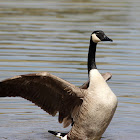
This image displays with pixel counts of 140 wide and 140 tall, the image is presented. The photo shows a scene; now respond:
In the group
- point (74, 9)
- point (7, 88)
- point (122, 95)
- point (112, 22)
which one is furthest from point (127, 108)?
point (74, 9)

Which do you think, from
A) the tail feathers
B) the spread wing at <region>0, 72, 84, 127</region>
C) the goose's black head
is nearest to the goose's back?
the spread wing at <region>0, 72, 84, 127</region>

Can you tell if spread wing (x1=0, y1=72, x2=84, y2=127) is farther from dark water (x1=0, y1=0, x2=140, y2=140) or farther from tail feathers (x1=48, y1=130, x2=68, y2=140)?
dark water (x1=0, y1=0, x2=140, y2=140)

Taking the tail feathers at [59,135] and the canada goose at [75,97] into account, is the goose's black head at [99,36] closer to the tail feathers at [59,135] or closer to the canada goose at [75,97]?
the canada goose at [75,97]

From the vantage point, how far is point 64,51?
18641mm

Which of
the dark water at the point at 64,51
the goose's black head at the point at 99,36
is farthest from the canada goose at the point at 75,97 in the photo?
the dark water at the point at 64,51

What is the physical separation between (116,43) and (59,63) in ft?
13.1

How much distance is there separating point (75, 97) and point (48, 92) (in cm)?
54

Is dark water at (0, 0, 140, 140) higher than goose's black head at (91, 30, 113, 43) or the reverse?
the reverse

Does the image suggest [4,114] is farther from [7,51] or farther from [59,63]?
[7,51]

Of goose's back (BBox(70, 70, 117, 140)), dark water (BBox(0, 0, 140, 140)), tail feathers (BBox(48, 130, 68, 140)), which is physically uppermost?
goose's back (BBox(70, 70, 117, 140))

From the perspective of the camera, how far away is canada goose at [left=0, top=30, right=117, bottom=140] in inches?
393

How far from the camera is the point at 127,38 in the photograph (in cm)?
2102

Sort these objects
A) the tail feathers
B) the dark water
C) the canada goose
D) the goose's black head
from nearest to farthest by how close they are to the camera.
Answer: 1. the canada goose
2. the goose's black head
3. the tail feathers
4. the dark water

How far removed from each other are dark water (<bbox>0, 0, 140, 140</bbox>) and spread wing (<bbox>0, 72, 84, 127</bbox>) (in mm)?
818
